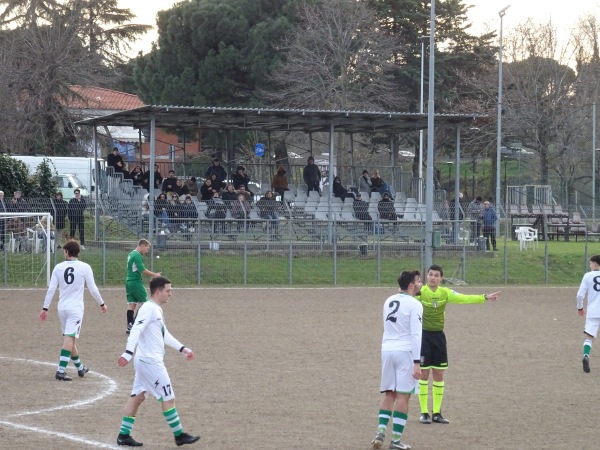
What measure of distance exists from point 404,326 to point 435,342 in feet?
4.95

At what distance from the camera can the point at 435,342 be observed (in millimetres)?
11273

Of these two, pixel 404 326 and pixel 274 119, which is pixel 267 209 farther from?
Answer: pixel 404 326

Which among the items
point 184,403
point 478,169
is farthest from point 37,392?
point 478,169

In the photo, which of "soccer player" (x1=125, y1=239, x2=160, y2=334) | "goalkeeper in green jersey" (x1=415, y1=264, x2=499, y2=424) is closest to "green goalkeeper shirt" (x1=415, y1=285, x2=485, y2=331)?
"goalkeeper in green jersey" (x1=415, y1=264, x2=499, y2=424)

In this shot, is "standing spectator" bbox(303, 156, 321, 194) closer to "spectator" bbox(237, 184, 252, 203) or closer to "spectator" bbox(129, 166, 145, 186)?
"spectator" bbox(237, 184, 252, 203)

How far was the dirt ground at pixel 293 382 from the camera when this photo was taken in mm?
10453

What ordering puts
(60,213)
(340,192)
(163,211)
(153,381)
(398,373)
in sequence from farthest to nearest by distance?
(340,192)
(163,211)
(60,213)
(398,373)
(153,381)

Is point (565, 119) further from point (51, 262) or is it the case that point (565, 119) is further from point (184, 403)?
point (184, 403)

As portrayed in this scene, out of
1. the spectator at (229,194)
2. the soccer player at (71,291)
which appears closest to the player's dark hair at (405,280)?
the soccer player at (71,291)

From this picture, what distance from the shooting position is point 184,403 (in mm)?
12125

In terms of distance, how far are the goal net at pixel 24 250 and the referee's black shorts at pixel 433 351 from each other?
19062mm

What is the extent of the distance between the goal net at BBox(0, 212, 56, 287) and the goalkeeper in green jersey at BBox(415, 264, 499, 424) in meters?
19.0

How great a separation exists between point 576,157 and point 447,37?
33.4 feet

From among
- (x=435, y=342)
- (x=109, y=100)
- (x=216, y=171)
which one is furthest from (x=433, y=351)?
(x=109, y=100)
